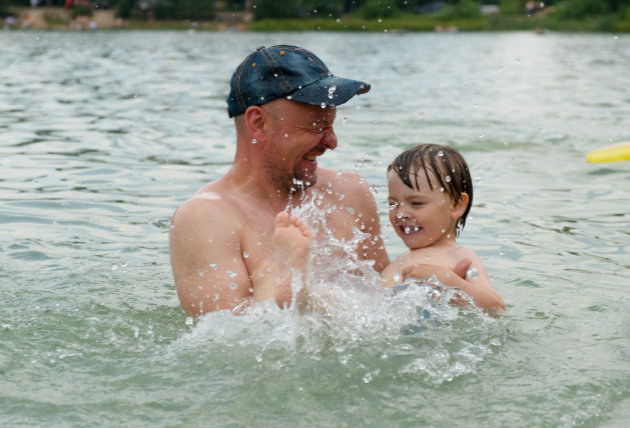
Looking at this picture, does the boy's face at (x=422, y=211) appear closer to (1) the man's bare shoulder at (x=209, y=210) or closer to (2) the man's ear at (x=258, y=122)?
(2) the man's ear at (x=258, y=122)

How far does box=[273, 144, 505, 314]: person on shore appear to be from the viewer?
4078 mm

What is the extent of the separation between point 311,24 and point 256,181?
62.9 m

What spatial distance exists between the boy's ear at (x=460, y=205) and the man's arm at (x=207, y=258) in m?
1.07

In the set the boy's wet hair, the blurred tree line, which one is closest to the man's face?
the boy's wet hair

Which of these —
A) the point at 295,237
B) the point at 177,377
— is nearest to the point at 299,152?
the point at 295,237

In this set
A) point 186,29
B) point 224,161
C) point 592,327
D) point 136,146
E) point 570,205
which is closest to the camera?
point 592,327

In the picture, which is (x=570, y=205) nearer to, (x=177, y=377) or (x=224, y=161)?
(x=224, y=161)

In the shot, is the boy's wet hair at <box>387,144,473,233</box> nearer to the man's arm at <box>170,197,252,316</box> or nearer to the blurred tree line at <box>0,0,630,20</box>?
the man's arm at <box>170,197,252,316</box>

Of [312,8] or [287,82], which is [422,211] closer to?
[287,82]

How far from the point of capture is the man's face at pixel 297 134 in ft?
12.8

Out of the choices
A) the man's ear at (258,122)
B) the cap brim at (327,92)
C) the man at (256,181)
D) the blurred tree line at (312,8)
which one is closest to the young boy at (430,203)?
the man at (256,181)

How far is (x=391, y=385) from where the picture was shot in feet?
11.4

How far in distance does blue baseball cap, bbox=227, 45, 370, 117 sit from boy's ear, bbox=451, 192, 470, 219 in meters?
0.75

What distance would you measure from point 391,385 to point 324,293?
58 cm
